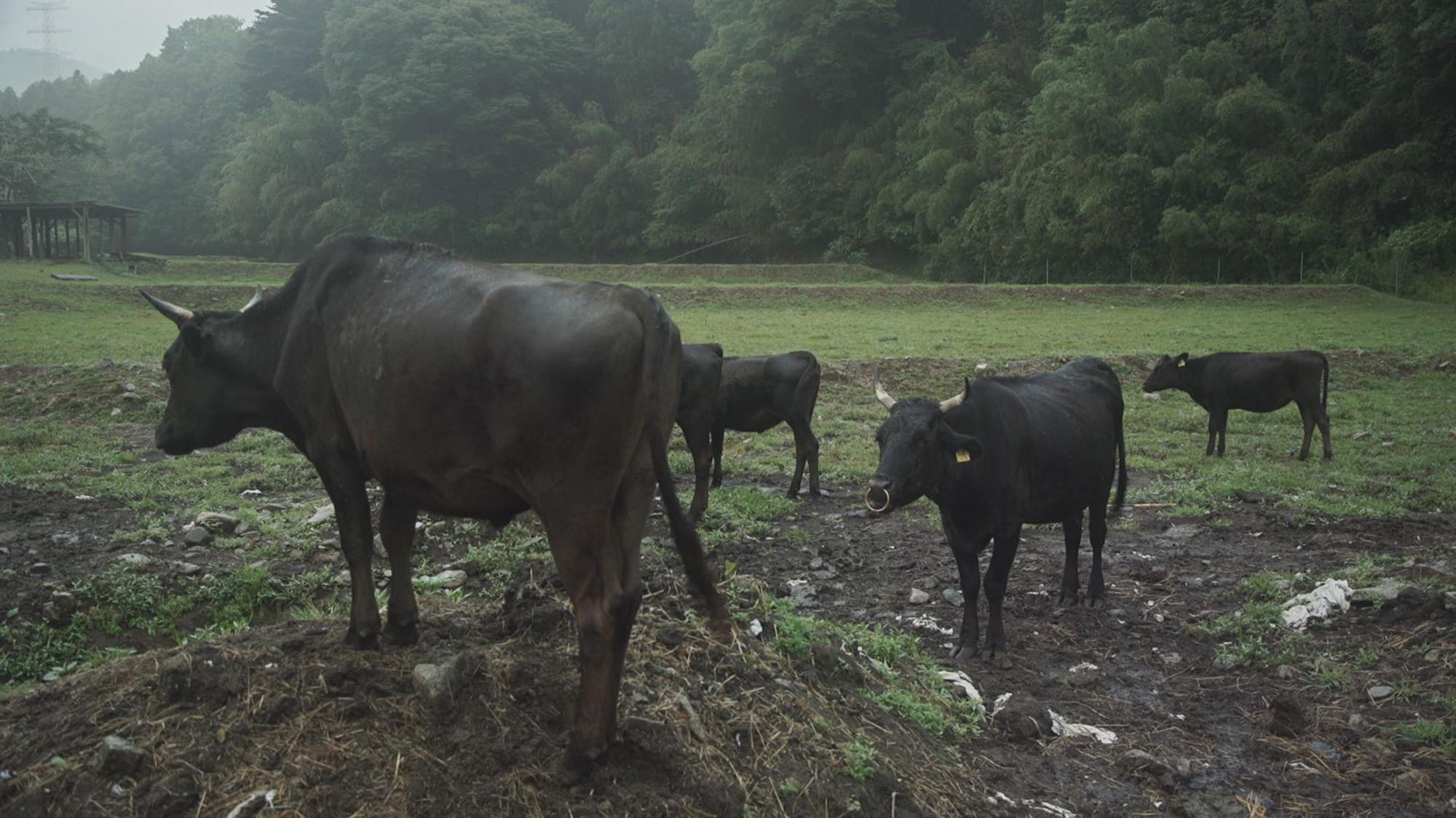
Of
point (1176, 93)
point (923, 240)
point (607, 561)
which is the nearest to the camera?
point (607, 561)

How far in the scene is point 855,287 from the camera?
3438 centimetres

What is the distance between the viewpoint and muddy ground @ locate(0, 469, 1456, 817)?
413cm

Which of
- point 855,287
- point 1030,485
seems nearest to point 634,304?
point 1030,485

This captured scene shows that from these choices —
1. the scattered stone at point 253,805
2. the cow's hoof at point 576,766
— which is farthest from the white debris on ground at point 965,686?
the scattered stone at point 253,805

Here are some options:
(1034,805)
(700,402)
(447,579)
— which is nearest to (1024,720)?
(1034,805)

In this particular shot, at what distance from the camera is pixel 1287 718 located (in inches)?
240

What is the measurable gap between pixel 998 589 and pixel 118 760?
505 cm

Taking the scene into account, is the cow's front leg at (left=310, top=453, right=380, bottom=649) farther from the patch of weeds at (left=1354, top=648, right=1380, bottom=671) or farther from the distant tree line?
the distant tree line

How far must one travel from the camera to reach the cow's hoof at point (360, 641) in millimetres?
4902

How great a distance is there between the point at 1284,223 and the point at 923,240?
16.1 metres

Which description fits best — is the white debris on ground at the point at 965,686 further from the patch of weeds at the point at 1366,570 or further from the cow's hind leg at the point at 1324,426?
the cow's hind leg at the point at 1324,426

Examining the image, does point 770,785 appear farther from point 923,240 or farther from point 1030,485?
point 923,240

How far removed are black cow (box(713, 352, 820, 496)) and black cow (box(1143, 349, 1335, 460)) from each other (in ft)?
18.6

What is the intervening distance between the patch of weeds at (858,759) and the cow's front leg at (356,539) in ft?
7.08
